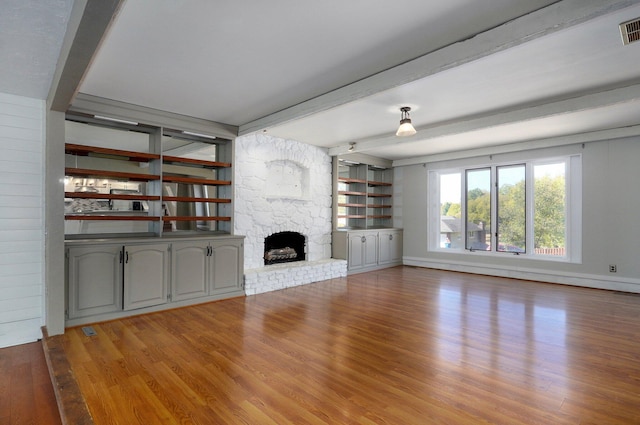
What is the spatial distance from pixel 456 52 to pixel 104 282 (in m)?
4.32

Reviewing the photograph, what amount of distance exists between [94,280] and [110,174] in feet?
4.30

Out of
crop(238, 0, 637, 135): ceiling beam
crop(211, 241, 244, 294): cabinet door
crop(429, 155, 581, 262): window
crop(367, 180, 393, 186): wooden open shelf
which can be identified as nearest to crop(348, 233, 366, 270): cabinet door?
crop(367, 180, 393, 186): wooden open shelf

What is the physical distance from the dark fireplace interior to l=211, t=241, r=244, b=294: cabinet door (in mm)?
1005

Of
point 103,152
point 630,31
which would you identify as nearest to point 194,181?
point 103,152

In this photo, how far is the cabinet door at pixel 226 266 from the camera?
4750 millimetres

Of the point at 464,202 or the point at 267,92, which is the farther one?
the point at 464,202

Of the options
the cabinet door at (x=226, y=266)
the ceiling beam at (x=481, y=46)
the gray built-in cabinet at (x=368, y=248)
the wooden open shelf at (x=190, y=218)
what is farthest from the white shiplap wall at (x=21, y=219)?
the gray built-in cabinet at (x=368, y=248)

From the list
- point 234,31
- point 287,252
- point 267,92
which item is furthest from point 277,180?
point 234,31

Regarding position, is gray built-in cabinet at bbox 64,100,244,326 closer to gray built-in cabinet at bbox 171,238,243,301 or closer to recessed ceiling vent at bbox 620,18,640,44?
gray built-in cabinet at bbox 171,238,243,301

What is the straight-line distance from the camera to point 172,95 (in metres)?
3.83

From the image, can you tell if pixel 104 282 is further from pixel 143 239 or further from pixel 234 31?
pixel 234 31

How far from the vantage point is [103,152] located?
3998 mm

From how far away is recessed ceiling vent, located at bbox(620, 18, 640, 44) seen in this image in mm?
2342

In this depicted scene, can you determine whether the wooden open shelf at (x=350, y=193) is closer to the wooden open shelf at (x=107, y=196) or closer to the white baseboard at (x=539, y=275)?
the white baseboard at (x=539, y=275)
